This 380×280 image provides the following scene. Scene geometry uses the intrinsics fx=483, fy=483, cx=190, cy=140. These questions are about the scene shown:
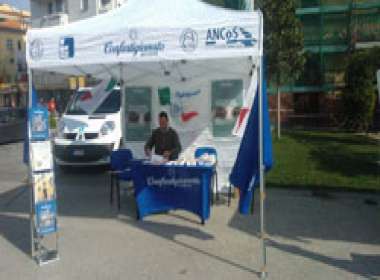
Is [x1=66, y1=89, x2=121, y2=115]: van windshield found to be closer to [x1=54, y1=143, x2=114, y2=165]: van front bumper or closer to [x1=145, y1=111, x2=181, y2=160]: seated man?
[x1=54, y1=143, x2=114, y2=165]: van front bumper

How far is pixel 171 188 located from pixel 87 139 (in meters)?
5.25

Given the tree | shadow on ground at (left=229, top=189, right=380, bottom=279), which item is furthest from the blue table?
the tree

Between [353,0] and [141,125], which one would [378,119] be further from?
[141,125]

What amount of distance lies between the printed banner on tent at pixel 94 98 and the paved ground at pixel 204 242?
4.15 metres

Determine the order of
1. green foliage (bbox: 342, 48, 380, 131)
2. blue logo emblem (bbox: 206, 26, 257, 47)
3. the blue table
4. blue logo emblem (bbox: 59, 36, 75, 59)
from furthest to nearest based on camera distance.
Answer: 1. green foliage (bbox: 342, 48, 380, 131)
2. the blue table
3. blue logo emblem (bbox: 59, 36, 75, 59)
4. blue logo emblem (bbox: 206, 26, 257, 47)

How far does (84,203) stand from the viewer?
9.21 meters

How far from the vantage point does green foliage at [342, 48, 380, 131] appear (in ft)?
60.1

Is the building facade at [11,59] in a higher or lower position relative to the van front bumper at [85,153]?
higher

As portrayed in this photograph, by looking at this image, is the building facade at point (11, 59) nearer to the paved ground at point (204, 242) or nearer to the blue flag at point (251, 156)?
the paved ground at point (204, 242)

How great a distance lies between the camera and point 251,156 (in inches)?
241

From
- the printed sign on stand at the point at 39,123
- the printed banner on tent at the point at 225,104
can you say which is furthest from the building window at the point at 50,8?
the printed sign on stand at the point at 39,123

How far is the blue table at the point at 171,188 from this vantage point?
744 cm

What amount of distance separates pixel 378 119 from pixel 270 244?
1563 centimetres

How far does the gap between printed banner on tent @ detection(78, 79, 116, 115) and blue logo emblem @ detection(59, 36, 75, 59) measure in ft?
19.9
